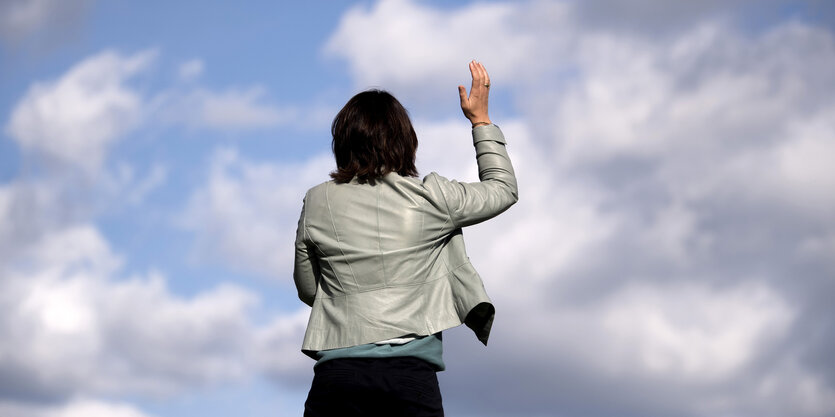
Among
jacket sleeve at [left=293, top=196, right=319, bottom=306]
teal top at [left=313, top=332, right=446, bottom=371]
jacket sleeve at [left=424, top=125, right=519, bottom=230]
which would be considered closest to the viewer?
teal top at [left=313, top=332, right=446, bottom=371]

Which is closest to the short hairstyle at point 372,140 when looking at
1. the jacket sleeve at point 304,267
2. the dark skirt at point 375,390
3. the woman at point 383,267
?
the woman at point 383,267

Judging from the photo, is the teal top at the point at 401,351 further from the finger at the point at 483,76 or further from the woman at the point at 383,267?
the finger at the point at 483,76

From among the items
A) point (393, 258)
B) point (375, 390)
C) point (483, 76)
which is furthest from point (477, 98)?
point (375, 390)

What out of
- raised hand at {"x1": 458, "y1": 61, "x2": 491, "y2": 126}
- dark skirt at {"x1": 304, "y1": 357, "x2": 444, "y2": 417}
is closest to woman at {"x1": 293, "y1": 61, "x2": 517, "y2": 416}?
dark skirt at {"x1": 304, "y1": 357, "x2": 444, "y2": 417}

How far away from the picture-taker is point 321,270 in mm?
5789

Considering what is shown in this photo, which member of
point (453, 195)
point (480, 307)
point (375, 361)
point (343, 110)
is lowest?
point (375, 361)

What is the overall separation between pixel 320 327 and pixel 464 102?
160cm

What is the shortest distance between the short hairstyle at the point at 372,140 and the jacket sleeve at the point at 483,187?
209mm

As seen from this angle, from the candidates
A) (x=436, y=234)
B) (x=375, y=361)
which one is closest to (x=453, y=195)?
(x=436, y=234)

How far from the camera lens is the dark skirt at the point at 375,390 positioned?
5273 mm

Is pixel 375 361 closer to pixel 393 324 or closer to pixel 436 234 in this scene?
pixel 393 324

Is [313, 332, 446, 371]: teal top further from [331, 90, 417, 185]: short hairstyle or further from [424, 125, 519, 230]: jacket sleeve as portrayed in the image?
[331, 90, 417, 185]: short hairstyle

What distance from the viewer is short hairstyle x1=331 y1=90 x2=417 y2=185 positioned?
5641 mm

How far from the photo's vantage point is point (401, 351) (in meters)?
5.40
